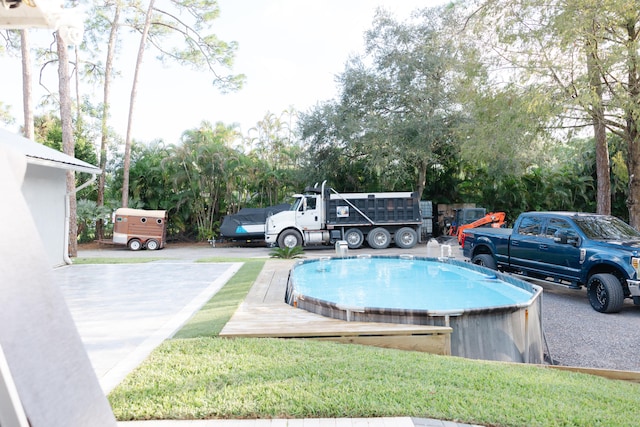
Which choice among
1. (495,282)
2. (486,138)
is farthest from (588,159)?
(495,282)

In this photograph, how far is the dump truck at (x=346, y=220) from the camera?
55.1 ft

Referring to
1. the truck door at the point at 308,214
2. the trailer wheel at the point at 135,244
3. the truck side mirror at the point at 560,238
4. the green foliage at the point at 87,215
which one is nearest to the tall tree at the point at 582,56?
the truck side mirror at the point at 560,238

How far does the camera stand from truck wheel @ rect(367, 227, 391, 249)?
55.9 ft

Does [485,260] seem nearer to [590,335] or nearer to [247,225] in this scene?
[590,335]

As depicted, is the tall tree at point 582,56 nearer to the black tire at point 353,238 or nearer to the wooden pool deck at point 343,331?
the wooden pool deck at point 343,331

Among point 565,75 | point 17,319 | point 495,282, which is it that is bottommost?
point 495,282

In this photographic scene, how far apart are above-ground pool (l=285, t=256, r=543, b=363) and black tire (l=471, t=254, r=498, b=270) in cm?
44

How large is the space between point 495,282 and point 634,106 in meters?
4.80

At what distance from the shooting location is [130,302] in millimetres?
6766

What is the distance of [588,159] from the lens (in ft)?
67.9

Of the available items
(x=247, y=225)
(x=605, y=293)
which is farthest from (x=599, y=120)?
(x=247, y=225)

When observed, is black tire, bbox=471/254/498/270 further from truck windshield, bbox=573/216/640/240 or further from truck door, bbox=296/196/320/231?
truck door, bbox=296/196/320/231

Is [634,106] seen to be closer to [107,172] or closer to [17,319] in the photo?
[17,319]

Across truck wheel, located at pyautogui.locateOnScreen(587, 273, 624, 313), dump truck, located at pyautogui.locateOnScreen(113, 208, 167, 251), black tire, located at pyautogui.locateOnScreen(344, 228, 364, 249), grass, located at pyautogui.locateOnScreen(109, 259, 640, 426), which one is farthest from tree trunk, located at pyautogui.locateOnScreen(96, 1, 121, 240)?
truck wheel, located at pyautogui.locateOnScreen(587, 273, 624, 313)
